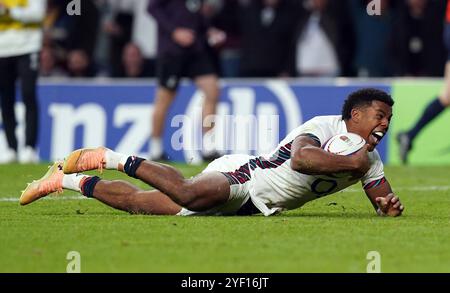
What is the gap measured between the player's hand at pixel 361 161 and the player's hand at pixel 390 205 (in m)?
0.74

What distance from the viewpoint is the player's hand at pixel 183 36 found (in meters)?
18.2

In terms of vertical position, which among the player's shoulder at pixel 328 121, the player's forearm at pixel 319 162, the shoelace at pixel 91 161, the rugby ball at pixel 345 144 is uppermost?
the player's shoulder at pixel 328 121

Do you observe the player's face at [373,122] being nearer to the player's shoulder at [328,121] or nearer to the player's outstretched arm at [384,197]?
the player's shoulder at [328,121]

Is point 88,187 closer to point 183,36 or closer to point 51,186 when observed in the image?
point 51,186

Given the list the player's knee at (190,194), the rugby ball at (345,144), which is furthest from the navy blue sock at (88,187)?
the rugby ball at (345,144)

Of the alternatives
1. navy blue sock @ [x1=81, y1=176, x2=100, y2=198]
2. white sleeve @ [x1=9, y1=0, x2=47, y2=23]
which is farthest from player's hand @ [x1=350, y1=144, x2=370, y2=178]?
white sleeve @ [x1=9, y1=0, x2=47, y2=23]

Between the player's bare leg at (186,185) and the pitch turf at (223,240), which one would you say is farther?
the player's bare leg at (186,185)

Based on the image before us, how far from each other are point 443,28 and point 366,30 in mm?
1197

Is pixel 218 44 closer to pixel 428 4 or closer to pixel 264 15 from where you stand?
pixel 264 15

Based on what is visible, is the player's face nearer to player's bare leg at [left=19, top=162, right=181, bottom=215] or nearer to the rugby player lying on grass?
the rugby player lying on grass

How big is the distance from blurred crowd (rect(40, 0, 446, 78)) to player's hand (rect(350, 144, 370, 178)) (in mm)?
10881

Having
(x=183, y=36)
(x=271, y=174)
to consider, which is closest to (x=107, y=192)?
(x=271, y=174)
